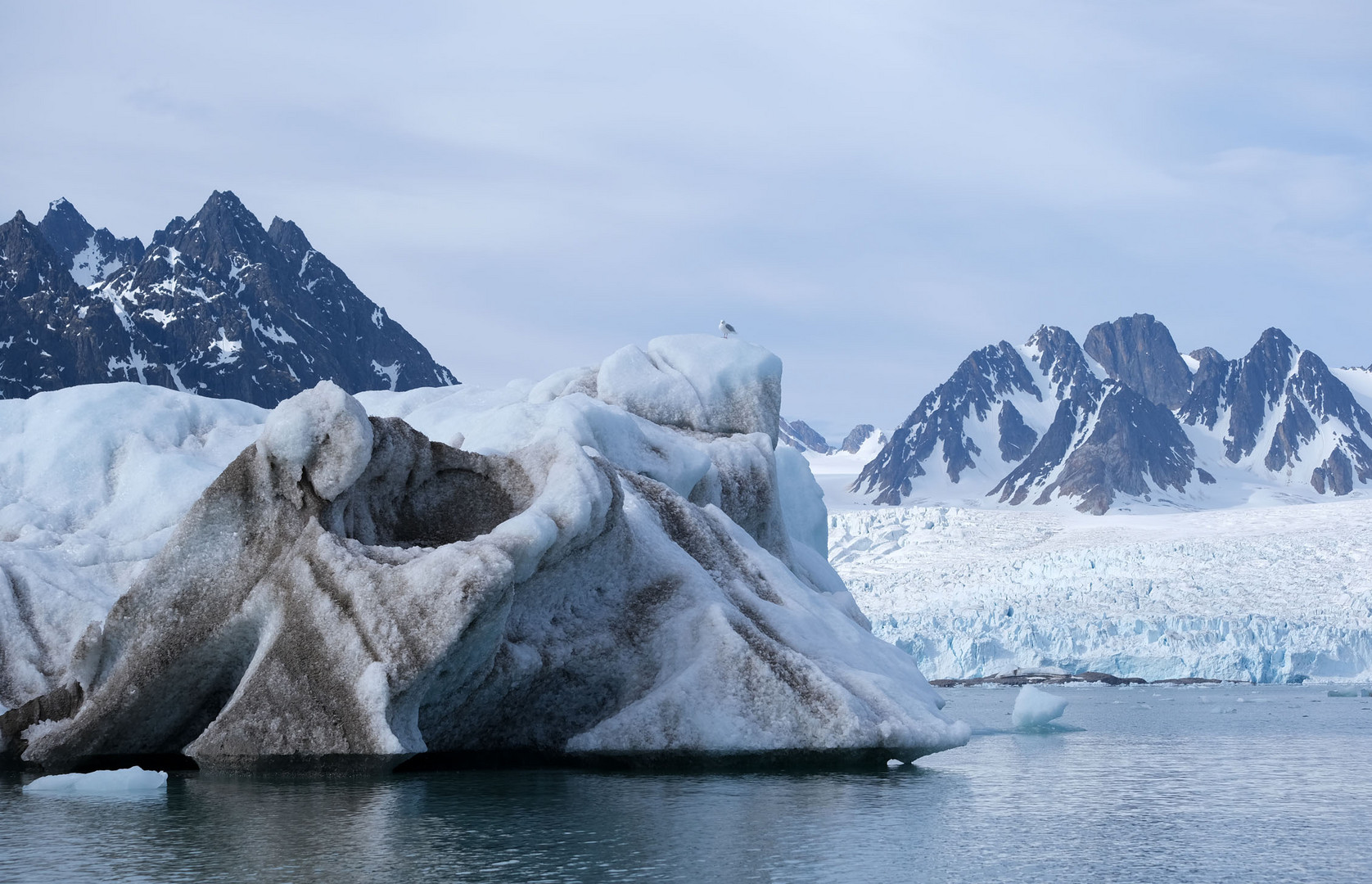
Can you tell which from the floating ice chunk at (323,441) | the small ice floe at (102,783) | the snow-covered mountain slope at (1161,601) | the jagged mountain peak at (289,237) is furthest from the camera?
the jagged mountain peak at (289,237)

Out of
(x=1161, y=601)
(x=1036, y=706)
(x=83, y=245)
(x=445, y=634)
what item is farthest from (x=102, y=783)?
(x=83, y=245)

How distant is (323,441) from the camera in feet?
51.5

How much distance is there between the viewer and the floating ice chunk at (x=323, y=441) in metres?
15.6

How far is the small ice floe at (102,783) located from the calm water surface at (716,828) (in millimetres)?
259

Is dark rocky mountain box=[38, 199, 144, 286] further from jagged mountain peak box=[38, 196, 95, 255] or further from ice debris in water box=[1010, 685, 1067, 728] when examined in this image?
ice debris in water box=[1010, 685, 1067, 728]

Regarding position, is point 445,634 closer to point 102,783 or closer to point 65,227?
point 102,783

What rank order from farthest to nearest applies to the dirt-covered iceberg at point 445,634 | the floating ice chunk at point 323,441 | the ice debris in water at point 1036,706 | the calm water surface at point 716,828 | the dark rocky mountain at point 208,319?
the dark rocky mountain at point 208,319 < the ice debris in water at point 1036,706 < the floating ice chunk at point 323,441 < the dirt-covered iceberg at point 445,634 < the calm water surface at point 716,828

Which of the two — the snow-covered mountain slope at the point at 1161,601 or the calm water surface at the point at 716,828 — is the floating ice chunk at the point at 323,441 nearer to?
the calm water surface at the point at 716,828

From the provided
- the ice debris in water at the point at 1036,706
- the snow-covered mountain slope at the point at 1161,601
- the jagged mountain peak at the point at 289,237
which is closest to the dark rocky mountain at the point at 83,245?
the jagged mountain peak at the point at 289,237

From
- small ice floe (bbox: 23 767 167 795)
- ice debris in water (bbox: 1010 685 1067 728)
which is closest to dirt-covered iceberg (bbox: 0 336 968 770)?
small ice floe (bbox: 23 767 167 795)

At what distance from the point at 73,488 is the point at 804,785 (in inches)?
645

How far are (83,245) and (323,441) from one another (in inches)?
6739

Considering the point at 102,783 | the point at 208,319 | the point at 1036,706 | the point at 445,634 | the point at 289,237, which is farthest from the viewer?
the point at 289,237

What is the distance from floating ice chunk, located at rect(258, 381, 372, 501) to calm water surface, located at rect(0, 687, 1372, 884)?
11.6 feet
